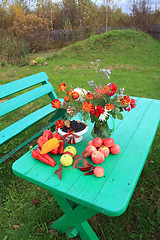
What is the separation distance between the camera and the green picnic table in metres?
1.13

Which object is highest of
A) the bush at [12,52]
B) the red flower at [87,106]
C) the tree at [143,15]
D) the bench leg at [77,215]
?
the tree at [143,15]

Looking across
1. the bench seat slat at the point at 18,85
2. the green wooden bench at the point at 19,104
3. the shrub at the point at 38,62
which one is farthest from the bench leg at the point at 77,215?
the shrub at the point at 38,62

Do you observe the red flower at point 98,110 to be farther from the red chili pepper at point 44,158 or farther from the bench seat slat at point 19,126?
the bench seat slat at point 19,126

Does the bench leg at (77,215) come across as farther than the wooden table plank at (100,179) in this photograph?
Yes

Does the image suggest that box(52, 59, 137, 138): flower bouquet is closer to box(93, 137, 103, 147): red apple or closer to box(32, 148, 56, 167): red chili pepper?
box(93, 137, 103, 147): red apple

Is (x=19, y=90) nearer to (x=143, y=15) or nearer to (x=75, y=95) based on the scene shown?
(x=75, y=95)

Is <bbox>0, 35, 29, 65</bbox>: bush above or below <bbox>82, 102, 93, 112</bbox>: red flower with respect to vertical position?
above

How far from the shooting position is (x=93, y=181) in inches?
49.3

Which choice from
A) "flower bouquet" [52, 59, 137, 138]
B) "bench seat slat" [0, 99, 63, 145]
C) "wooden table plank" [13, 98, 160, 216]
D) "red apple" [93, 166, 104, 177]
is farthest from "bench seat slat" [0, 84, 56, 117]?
"red apple" [93, 166, 104, 177]

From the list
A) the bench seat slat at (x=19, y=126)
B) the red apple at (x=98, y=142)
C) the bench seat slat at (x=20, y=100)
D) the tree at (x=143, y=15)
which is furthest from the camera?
the tree at (x=143, y=15)

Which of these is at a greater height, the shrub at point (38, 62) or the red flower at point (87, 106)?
the red flower at point (87, 106)

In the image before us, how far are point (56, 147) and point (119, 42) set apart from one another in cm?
874

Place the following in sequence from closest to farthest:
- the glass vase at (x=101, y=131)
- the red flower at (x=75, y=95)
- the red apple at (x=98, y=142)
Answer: the red flower at (x=75, y=95)
the red apple at (x=98, y=142)
the glass vase at (x=101, y=131)

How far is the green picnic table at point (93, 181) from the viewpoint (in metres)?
1.13
